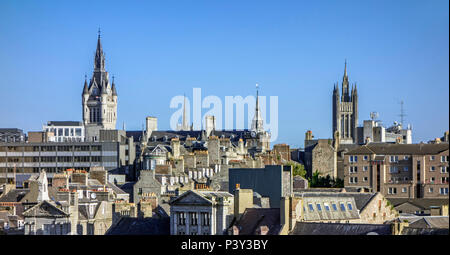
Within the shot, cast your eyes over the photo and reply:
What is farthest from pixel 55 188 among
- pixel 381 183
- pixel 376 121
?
pixel 376 121

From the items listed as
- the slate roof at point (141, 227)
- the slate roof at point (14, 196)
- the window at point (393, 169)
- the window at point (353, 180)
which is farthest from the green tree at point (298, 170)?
the slate roof at point (141, 227)

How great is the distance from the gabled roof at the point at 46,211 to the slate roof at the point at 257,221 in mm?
10276

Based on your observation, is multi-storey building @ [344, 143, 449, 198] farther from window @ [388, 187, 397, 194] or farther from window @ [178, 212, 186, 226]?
window @ [178, 212, 186, 226]

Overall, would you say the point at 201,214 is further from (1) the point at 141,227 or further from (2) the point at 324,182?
(2) the point at 324,182

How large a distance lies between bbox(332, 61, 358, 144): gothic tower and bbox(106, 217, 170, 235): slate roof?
132 meters

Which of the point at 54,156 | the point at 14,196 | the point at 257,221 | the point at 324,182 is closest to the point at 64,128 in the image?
the point at 54,156

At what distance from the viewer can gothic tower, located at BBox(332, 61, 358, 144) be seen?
180m

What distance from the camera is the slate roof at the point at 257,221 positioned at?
41484 mm

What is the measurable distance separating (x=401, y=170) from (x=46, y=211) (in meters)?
53.7

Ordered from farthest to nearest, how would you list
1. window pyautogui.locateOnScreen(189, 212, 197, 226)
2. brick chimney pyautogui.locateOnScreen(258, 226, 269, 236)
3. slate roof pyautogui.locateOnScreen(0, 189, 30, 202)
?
1. slate roof pyautogui.locateOnScreen(0, 189, 30, 202)
2. window pyautogui.locateOnScreen(189, 212, 197, 226)
3. brick chimney pyautogui.locateOnScreen(258, 226, 269, 236)

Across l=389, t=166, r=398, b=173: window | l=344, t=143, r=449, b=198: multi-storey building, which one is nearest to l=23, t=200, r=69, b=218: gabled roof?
l=344, t=143, r=449, b=198: multi-storey building

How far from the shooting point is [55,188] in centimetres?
6406

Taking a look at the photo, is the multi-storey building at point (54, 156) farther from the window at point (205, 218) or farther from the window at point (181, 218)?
the window at point (205, 218)
